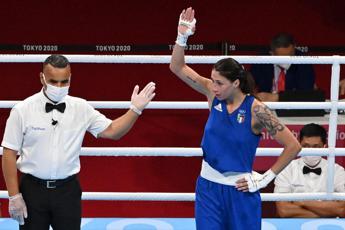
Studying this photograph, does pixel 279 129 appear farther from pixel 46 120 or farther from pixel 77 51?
pixel 77 51

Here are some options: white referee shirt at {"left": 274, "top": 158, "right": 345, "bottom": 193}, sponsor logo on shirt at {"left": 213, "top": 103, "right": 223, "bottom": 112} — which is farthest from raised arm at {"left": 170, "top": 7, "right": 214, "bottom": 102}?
white referee shirt at {"left": 274, "top": 158, "right": 345, "bottom": 193}

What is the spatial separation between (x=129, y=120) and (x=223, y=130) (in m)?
0.51

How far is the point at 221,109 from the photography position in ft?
13.2

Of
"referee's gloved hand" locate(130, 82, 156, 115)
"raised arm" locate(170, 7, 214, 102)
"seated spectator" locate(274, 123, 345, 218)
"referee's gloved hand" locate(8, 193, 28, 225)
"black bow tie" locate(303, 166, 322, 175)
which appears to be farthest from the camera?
"black bow tie" locate(303, 166, 322, 175)

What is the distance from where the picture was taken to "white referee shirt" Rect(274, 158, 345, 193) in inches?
207

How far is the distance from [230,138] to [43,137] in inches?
36.9

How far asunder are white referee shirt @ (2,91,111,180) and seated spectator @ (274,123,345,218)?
176cm

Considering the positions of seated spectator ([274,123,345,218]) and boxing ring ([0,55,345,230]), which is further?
seated spectator ([274,123,345,218])

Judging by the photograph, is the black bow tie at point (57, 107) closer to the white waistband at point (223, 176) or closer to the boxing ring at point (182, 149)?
the boxing ring at point (182, 149)

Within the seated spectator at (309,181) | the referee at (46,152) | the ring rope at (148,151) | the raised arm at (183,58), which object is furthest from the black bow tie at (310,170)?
the referee at (46,152)

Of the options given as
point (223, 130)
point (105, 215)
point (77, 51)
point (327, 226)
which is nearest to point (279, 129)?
point (223, 130)

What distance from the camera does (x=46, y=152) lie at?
3.97 meters

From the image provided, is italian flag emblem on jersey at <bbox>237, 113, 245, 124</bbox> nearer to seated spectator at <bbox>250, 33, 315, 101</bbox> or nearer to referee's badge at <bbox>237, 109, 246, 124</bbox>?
referee's badge at <bbox>237, 109, 246, 124</bbox>

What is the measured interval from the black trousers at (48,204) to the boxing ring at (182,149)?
645 millimetres
